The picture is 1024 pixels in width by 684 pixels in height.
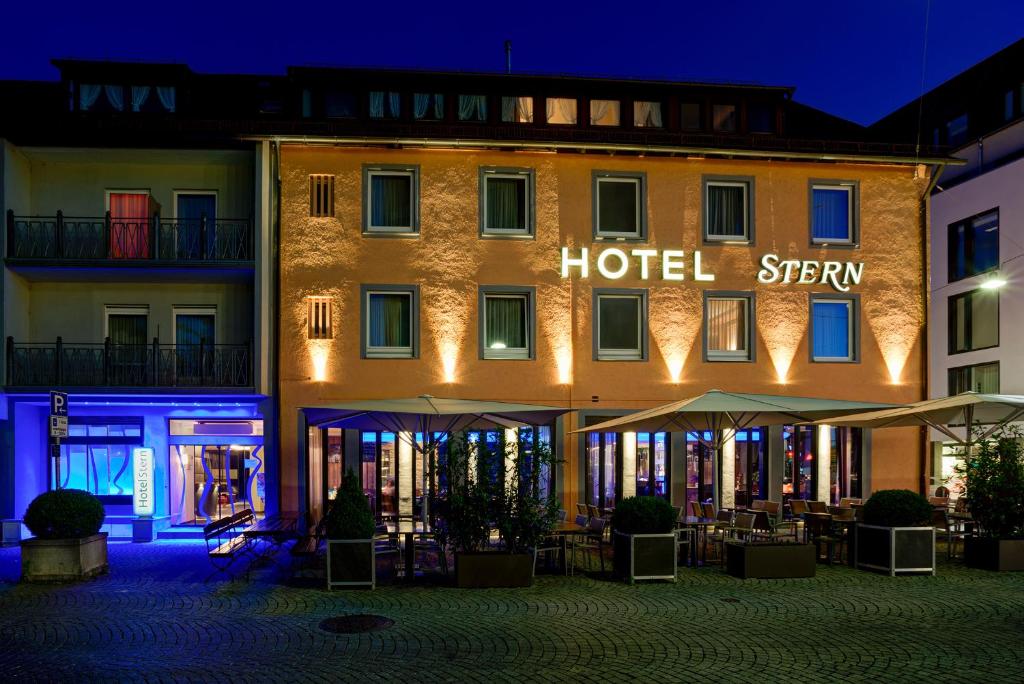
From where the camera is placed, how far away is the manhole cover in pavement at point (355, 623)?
989 centimetres

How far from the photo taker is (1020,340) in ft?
89.1

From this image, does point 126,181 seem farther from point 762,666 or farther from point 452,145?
point 762,666

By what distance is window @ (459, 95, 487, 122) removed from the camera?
20594mm

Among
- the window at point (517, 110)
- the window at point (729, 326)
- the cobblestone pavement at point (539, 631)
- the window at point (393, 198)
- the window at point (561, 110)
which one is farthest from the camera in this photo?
the window at point (561, 110)

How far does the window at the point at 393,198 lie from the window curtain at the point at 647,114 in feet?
17.9

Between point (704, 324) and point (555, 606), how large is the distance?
33.9ft

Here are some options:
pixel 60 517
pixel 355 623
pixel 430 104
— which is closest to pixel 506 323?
pixel 430 104

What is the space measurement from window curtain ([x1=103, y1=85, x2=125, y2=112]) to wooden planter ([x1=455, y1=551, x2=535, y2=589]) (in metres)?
14.2

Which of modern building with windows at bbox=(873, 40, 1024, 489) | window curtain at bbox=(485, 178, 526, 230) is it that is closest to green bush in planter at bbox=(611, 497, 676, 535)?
window curtain at bbox=(485, 178, 526, 230)

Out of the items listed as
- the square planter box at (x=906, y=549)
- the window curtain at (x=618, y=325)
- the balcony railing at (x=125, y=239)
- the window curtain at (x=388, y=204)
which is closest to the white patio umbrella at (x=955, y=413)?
the square planter box at (x=906, y=549)

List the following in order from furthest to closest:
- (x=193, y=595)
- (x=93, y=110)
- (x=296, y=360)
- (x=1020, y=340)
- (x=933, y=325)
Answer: (x=933, y=325), (x=1020, y=340), (x=93, y=110), (x=296, y=360), (x=193, y=595)

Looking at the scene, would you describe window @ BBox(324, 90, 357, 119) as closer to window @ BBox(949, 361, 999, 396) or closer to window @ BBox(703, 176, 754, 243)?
window @ BBox(703, 176, 754, 243)

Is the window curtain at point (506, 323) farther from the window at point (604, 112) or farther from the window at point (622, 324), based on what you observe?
the window at point (604, 112)

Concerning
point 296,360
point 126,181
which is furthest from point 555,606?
point 126,181
